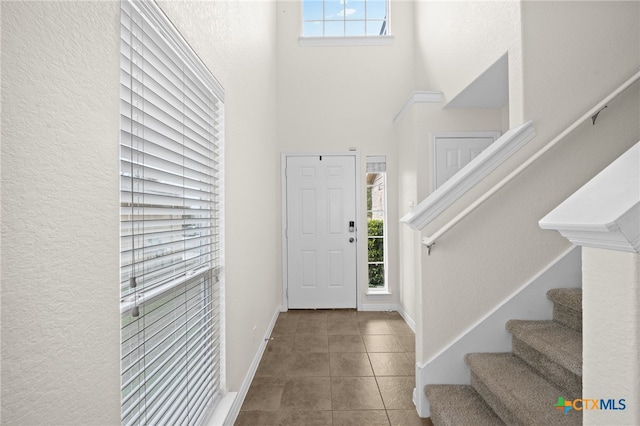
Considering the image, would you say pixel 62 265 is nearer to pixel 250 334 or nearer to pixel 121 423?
pixel 121 423

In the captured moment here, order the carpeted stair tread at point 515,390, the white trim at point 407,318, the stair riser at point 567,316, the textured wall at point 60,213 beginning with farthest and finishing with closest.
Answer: the white trim at point 407,318 < the stair riser at point 567,316 < the carpeted stair tread at point 515,390 < the textured wall at point 60,213

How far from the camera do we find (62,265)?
0.74m

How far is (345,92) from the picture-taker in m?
4.43

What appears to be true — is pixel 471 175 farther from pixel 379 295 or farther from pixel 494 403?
pixel 379 295

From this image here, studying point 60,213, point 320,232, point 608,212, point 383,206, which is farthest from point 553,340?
point 320,232

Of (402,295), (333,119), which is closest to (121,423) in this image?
(402,295)

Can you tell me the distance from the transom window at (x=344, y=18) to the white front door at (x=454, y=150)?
6.48 ft

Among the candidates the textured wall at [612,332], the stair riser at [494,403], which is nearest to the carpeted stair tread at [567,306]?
the stair riser at [494,403]

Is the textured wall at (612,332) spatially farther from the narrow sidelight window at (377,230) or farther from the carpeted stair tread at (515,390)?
the narrow sidelight window at (377,230)

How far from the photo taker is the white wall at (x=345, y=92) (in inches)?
173

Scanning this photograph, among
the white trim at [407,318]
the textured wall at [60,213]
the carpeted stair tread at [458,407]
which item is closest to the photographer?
the textured wall at [60,213]

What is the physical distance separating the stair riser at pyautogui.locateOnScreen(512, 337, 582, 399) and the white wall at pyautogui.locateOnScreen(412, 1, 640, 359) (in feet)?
0.89

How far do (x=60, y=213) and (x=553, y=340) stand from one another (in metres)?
2.07

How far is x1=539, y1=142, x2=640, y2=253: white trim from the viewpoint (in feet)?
2.34
